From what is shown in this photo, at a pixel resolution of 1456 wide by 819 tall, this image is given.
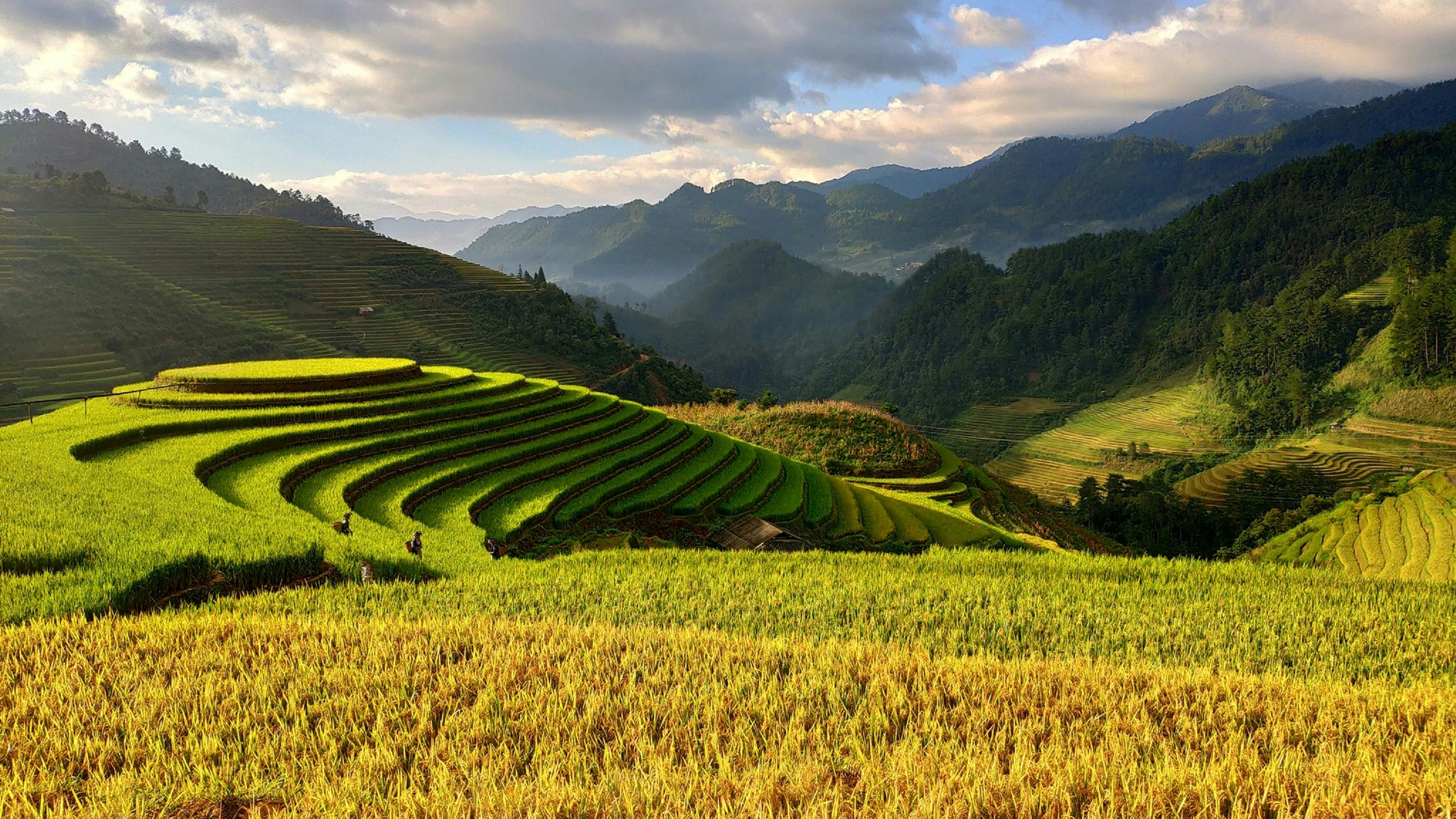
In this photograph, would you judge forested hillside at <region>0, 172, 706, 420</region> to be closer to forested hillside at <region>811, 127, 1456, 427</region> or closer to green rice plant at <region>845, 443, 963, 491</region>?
green rice plant at <region>845, 443, 963, 491</region>

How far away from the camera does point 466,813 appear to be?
3.14 m

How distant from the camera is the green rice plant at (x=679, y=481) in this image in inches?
729

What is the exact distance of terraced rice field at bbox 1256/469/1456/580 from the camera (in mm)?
32250

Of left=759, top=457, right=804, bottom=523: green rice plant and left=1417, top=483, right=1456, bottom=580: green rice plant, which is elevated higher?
left=759, top=457, right=804, bottom=523: green rice plant

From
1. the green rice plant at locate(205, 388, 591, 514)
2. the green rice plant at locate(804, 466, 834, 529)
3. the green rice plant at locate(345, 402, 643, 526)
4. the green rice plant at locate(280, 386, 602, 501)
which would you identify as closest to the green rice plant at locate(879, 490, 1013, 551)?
the green rice plant at locate(804, 466, 834, 529)

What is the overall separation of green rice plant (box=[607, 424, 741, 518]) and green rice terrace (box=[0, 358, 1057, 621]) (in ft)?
0.27

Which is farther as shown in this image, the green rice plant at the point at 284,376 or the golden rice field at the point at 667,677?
the green rice plant at the point at 284,376

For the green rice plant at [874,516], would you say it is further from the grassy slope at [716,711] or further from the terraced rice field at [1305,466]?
the terraced rice field at [1305,466]

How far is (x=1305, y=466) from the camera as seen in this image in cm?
6200

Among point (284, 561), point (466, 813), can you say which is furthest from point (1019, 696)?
point (284, 561)

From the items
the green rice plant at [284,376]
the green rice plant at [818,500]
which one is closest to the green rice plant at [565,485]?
the green rice plant at [818,500]

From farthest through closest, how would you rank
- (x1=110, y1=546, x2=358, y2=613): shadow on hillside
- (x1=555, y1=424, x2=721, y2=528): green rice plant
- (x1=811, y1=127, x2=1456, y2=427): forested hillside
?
(x1=811, y1=127, x2=1456, y2=427): forested hillside
(x1=555, y1=424, x2=721, y2=528): green rice plant
(x1=110, y1=546, x2=358, y2=613): shadow on hillside

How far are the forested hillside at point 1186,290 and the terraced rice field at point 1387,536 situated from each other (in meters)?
45.6

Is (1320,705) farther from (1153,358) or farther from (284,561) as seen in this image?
(1153,358)
